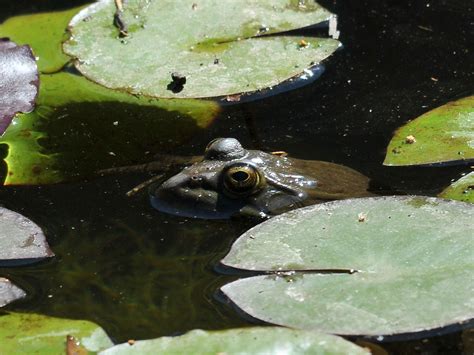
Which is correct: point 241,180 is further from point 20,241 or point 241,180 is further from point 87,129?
point 87,129

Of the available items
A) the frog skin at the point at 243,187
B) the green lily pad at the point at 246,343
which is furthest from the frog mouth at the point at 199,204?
the green lily pad at the point at 246,343

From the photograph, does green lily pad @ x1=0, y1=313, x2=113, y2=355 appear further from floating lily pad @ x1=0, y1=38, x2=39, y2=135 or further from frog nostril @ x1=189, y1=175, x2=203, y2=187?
floating lily pad @ x1=0, y1=38, x2=39, y2=135

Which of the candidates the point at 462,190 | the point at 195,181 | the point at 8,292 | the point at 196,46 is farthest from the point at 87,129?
the point at 462,190

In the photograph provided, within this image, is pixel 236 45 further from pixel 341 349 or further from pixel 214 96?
pixel 341 349

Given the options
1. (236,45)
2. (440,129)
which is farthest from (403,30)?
(440,129)

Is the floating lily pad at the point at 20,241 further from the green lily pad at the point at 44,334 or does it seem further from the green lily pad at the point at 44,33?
the green lily pad at the point at 44,33

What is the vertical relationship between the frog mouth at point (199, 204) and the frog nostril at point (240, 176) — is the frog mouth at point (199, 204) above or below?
below
